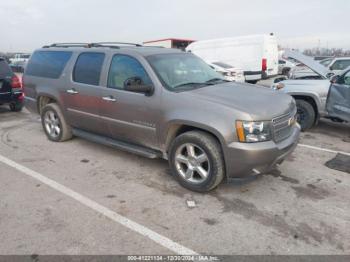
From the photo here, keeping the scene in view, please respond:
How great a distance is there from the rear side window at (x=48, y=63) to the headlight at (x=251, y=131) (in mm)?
3565

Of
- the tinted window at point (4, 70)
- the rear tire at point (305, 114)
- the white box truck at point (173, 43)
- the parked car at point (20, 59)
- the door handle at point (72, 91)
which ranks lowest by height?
the rear tire at point (305, 114)

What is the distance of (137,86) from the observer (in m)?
3.90

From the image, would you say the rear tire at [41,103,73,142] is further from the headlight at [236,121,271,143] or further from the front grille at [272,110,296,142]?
the front grille at [272,110,296,142]

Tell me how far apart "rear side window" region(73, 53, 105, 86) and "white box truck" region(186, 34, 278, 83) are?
38.1 feet

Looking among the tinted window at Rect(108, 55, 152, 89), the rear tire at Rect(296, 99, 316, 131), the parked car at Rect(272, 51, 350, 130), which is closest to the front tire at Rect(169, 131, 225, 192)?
the tinted window at Rect(108, 55, 152, 89)

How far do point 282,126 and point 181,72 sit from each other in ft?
5.28

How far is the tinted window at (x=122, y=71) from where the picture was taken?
4.19 meters

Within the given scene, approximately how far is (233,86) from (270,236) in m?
2.17

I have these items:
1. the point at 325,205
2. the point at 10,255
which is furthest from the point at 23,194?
the point at 325,205

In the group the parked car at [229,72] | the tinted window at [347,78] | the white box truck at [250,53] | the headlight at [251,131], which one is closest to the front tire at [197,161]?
the headlight at [251,131]

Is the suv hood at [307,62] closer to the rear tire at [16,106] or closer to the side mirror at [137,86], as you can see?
the side mirror at [137,86]

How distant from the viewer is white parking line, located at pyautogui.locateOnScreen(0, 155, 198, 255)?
274 cm

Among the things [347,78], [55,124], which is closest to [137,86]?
[55,124]

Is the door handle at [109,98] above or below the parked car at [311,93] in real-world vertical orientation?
above
